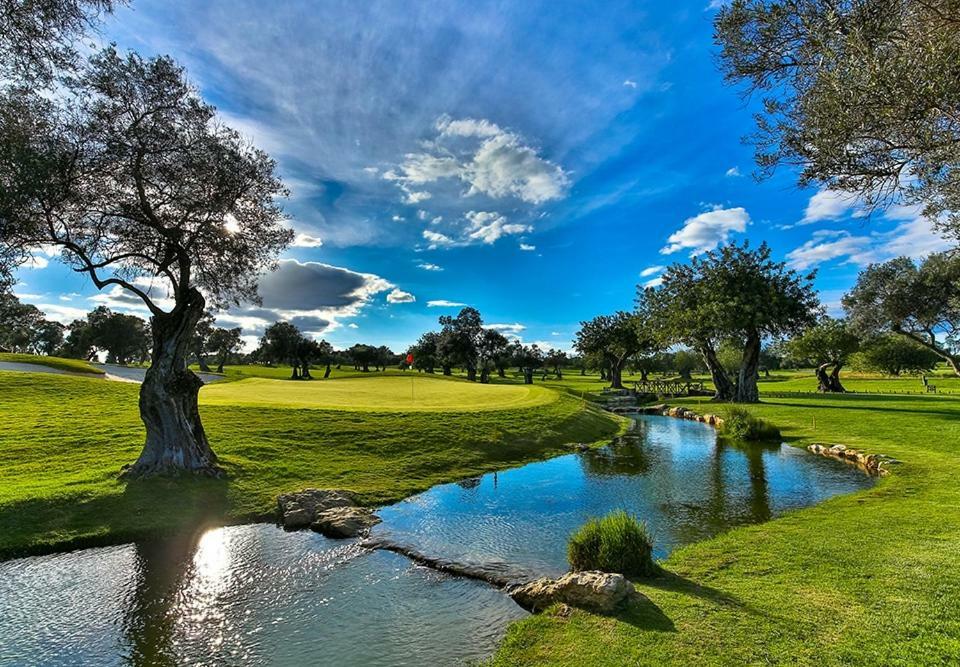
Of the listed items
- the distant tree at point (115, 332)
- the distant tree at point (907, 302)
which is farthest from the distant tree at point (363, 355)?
the distant tree at point (907, 302)

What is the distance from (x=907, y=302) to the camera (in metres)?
36.1

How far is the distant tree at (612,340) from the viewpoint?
64.8 meters

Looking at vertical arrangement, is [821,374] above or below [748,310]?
below

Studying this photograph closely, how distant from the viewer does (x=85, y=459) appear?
1551 cm

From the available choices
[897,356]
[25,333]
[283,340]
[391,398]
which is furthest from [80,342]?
[897,356]

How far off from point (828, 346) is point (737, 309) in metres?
26.6

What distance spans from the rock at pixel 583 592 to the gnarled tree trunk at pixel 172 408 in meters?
11.4

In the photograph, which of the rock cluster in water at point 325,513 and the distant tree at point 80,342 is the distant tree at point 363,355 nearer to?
the distant tree at point 80,342

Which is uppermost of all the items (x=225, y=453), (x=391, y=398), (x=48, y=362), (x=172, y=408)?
(x=48, y=362)

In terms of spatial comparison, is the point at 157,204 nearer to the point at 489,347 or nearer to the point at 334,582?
the point at 334,582

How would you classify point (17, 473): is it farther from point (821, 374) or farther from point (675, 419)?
point (821, 374)

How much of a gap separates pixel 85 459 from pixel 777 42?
73.6 feet

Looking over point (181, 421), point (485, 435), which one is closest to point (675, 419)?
point (485, 435)

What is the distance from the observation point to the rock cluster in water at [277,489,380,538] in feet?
37.8
